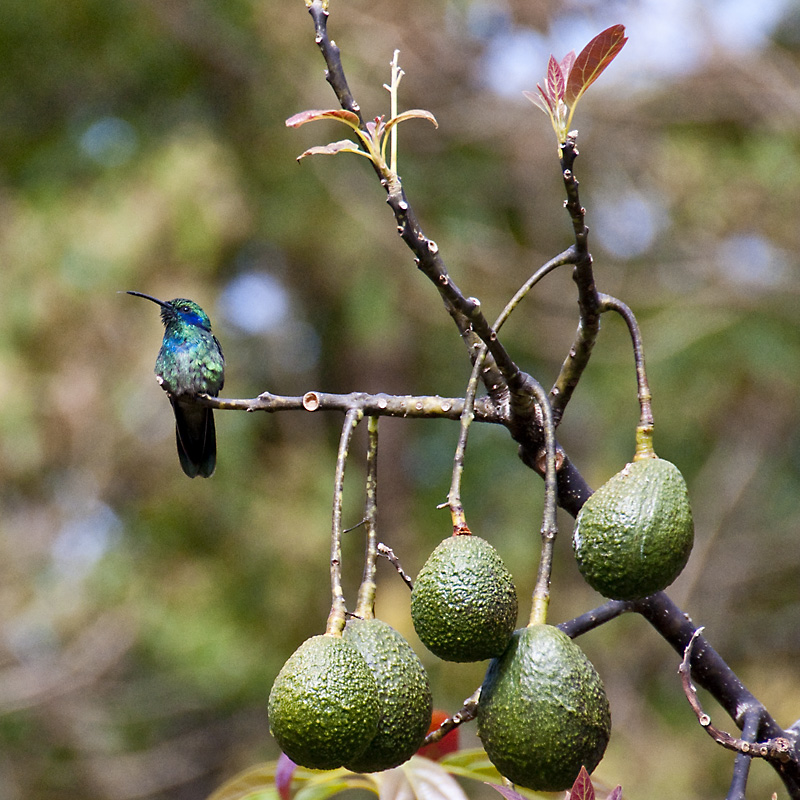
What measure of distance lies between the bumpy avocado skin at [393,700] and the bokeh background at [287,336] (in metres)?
5.93

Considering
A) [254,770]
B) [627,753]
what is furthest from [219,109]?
[254,770]

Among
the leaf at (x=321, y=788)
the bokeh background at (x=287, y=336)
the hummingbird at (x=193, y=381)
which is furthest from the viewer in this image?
the bokeh background at (x=287, y=336)

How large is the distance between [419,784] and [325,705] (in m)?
0.57

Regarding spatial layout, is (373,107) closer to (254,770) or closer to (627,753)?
(627,753)

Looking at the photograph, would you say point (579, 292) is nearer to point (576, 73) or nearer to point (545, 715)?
point (576, 73)

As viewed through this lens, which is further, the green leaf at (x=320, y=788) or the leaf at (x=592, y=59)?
the green leaf at (x=320, y=788)

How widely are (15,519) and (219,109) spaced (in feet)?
14.9

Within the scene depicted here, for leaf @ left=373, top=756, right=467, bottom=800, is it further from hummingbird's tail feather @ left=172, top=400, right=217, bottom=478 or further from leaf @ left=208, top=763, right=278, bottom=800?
hummingbird's tail feather @ left=172, top=400, right=217, bottom=478

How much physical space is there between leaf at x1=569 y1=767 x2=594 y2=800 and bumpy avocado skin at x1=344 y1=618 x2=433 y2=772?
22 cm

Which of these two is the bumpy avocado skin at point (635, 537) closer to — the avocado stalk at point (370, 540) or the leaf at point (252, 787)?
the avocado stalk at point (370, 540)

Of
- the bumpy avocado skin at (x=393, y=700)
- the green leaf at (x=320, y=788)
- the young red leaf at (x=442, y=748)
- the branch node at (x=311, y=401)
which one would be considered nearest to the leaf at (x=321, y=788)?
the green leaf at (x=320, y=788)

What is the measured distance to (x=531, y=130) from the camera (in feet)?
26.1

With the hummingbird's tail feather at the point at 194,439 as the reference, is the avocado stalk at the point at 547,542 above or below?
below

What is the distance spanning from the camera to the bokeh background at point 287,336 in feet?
23.6
